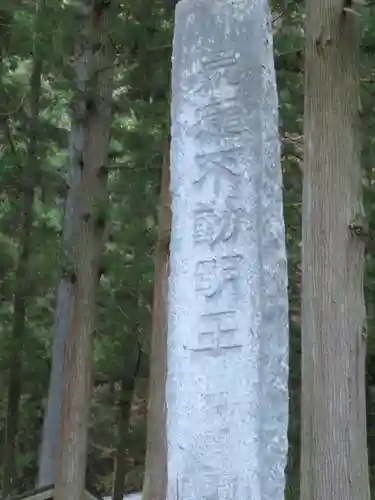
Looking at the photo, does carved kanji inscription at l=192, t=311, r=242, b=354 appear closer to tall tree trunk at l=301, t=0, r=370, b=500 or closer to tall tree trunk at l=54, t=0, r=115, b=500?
tall tree trunk at l=301, t=0, r=370, b=500

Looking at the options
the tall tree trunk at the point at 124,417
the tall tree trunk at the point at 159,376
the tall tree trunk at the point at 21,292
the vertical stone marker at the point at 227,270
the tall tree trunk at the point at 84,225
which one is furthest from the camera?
the tall tree trunk at the point at 124,417

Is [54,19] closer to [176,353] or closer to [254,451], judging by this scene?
[176,353]

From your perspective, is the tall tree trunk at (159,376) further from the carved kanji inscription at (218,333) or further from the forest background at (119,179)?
the carved kanji inscription at (218,333)

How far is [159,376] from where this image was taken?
7.11 m

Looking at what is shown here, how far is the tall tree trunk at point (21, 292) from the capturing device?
921 centimetres

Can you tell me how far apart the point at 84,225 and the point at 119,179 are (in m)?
1.26

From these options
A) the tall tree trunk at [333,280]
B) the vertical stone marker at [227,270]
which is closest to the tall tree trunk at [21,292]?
the tall tree trunk at [333,280]

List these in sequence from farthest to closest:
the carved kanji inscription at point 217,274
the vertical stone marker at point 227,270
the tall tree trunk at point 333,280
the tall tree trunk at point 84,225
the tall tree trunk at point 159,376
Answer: the tall tree trunk at point 84,225, the tall tree trunk at point 159,376, the tall tree trunk at point 333,280, the carved kanji inscription at point 217,274, the vertical stone marker at point 227,270

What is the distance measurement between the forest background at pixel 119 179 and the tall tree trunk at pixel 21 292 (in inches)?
1.3

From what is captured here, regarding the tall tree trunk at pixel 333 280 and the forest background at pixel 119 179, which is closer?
the tall tree trunk at pixel 333 280

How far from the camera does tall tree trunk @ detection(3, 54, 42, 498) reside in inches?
363

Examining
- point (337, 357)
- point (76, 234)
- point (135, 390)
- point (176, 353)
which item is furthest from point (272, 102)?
point (135, 390)

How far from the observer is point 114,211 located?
29.0 feet

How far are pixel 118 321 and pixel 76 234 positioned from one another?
87.1 inches
